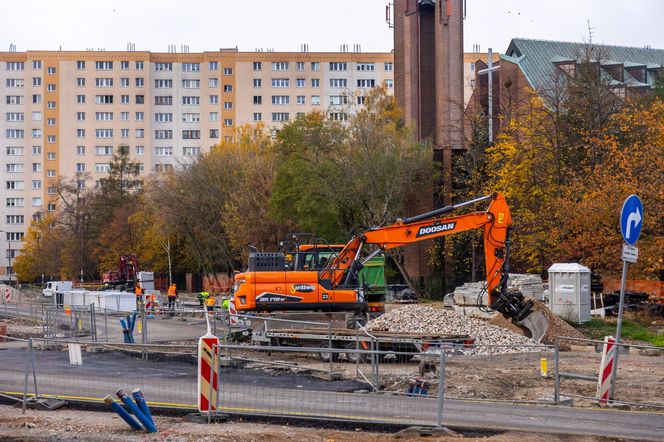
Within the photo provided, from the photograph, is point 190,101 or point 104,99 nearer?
point 104,99

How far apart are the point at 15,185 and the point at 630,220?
363ft

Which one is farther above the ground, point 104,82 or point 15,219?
point 104,82

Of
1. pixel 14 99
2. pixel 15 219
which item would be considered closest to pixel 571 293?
pixel 14 99

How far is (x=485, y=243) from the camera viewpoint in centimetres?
2548

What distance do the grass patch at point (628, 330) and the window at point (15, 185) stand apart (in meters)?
95.7

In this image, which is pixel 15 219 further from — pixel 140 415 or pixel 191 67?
pixel 140 415

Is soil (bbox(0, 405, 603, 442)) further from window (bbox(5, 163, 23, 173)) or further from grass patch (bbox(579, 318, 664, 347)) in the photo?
window (bbox(5, 163, 23, 173))

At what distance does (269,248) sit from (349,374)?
47.4 m

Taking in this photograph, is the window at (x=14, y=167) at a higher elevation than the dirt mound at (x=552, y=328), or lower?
higher

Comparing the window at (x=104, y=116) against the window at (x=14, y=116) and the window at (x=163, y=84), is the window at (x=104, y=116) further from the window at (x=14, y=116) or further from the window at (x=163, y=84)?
the window at (x=14, y=116)

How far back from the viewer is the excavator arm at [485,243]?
77.5ft

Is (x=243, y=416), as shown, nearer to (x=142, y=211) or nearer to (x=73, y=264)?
(x=142, y=211)

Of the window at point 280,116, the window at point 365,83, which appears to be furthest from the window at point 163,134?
the window at point 365,83

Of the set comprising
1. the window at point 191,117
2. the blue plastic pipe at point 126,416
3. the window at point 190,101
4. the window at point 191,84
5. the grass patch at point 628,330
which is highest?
the window at point 191,84
